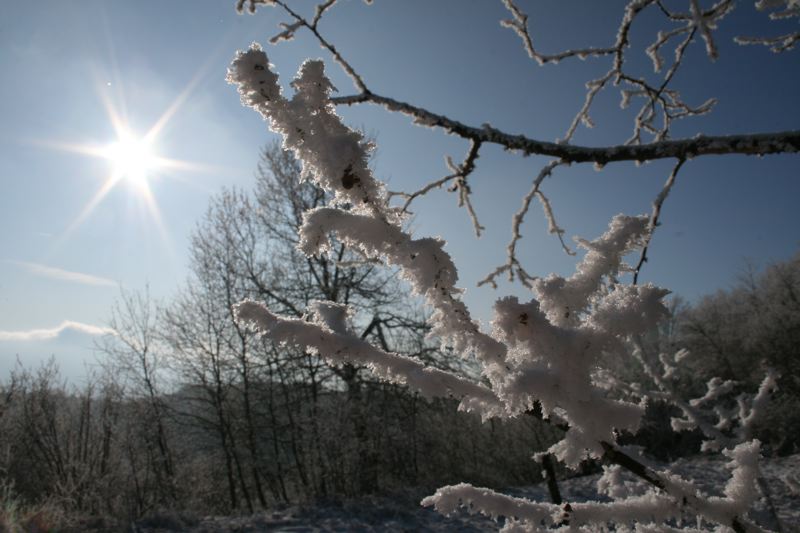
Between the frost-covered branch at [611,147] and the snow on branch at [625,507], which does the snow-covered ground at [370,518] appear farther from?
the frost-covered branch at [611,147]

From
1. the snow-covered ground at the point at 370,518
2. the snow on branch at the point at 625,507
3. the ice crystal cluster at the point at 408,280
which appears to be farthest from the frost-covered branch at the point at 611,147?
the snow-covered ground at the point at 370,518

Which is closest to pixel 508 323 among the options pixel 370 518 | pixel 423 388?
pixel 423 388

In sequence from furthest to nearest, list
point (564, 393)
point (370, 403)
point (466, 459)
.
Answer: point (466, 459) → point (370, 403) → point (564, 393)

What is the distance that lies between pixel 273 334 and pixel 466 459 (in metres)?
15.3

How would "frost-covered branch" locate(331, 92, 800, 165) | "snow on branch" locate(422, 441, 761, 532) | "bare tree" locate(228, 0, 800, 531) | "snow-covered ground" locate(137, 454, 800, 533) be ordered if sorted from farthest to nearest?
"snow-covered ground" locate(137, 454, 800, 533)
"frost-covered branch" locate(331, 92, 800, 165)
"snow on branch" locate(422, 441, 761, 532)
"bare tree" locate(228, 0, 800, 531)

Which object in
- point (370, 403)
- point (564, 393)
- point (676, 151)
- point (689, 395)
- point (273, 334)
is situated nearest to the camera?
point (564, 393)

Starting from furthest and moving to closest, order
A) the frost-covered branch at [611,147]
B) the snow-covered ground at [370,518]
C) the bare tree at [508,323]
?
the snow-covered ground at [370,518] < the frost-covered branch at [611,147] < the bare tree at [508,323]

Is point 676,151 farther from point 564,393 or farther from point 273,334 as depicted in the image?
point 273,334

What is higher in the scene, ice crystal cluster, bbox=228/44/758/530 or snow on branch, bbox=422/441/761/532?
ice crystal cluster, bbox=228/44/758/530

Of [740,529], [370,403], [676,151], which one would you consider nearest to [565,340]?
[740,529]

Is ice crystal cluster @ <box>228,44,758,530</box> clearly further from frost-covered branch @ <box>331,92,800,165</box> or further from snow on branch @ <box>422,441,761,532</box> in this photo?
frost-covered branch @ <box>331,92,800,165</box>

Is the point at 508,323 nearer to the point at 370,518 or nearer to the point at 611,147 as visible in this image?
the point at 611,147

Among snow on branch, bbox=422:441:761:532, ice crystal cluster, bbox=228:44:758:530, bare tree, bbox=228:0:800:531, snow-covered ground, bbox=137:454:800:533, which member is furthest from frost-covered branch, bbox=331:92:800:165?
snow-covered ground, bbox=137:454:800:533

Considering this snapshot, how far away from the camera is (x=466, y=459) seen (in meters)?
14.6
